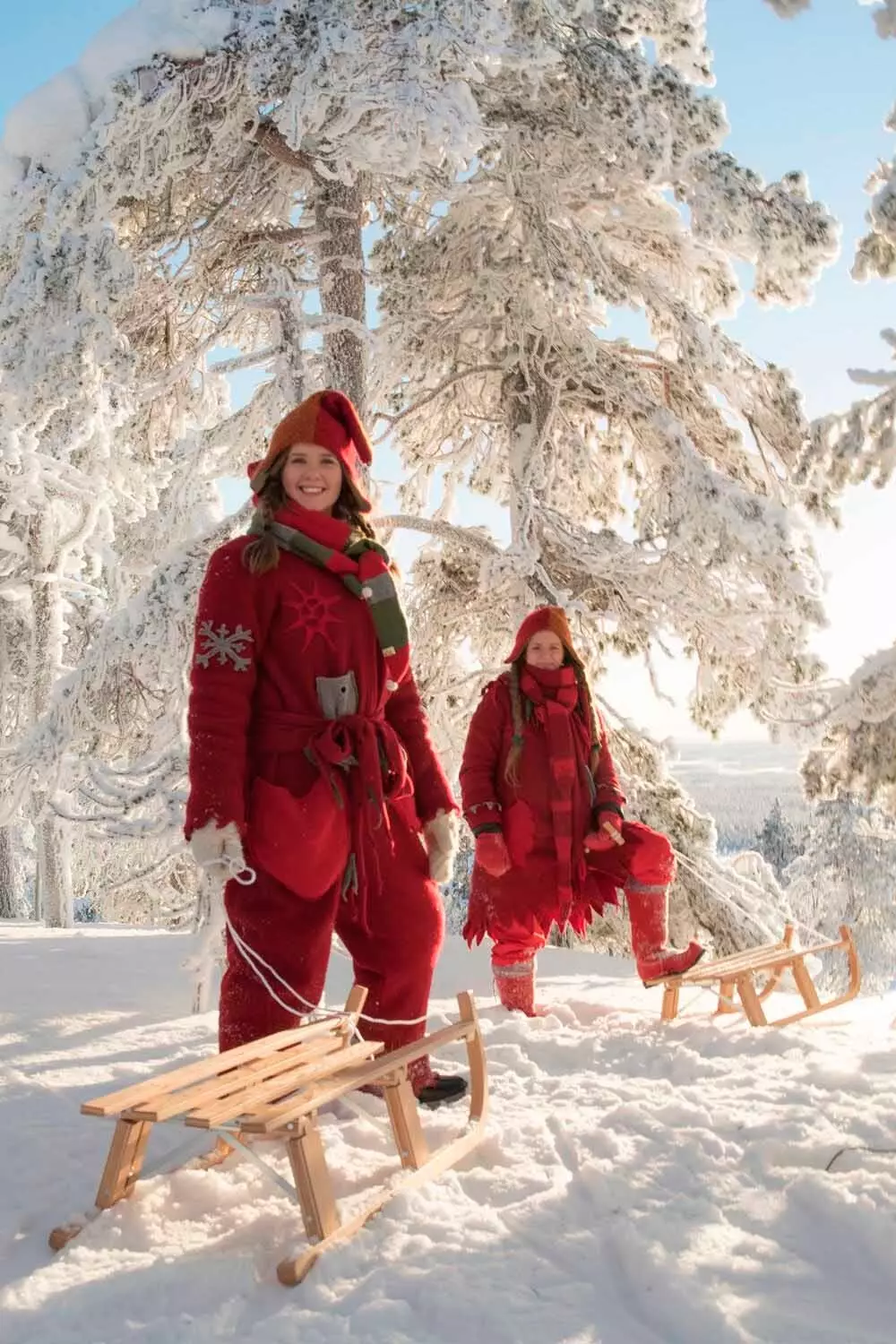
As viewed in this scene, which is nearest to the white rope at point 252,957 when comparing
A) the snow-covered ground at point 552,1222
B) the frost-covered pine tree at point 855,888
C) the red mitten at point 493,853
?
the snow-covered ground at point 552,1222

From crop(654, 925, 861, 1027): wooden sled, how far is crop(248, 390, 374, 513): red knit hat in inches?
100

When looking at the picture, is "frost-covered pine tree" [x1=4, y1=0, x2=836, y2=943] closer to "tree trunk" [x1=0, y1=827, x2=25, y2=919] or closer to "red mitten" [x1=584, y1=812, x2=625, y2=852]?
"red mitten" [x1=584, y1=812, x2=625, y2=852]

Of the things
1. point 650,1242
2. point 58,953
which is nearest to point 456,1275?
Answer: point 650,1242

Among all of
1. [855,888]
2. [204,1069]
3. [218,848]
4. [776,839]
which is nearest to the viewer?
[204,1069]

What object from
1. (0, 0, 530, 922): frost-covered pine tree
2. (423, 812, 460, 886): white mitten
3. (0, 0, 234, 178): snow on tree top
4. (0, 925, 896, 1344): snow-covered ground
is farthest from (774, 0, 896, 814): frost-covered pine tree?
(0, 0, 234, 178): snow on tree top

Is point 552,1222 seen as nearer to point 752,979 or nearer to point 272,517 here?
point 272,517

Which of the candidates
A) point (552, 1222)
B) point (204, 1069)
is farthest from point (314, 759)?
point (552, 1222)

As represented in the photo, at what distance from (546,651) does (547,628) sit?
12 centimetres

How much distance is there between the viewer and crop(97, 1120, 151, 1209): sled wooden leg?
2.60 m

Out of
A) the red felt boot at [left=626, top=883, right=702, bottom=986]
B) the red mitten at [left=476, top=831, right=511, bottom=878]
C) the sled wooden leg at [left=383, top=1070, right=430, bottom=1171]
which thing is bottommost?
the sled wooden leg at [left=383, top=1070, right=430, bottom=1171]

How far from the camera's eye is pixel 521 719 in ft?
17.1

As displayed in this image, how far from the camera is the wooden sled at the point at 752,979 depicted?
15.1ft

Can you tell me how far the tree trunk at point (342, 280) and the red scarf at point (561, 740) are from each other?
2.61 metres

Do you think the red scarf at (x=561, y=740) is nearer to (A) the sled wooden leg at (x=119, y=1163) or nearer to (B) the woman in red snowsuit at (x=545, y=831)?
(B) the woman in red snowsuit at (x=545, y=831)
